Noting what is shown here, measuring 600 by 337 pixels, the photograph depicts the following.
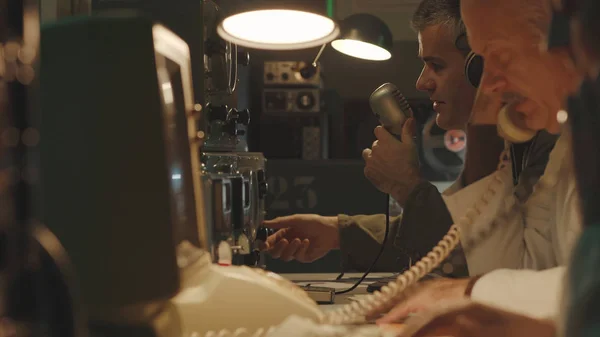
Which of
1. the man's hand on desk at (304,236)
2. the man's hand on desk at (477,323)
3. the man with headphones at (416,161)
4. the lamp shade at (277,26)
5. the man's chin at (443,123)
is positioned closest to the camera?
the man's hand on desk at (477,323)

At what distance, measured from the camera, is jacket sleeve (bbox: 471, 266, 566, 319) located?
0.33 m

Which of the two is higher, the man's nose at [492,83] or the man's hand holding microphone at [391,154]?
the man's nose at [492,83]

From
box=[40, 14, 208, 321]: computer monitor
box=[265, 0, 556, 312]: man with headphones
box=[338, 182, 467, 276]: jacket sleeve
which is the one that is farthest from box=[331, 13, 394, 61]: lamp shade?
box=[40, 14, 208, 321]: computer monitor

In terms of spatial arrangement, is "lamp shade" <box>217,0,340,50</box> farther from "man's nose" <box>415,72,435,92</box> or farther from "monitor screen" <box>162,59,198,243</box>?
"man's nose" <box>415,72,435,92</box>

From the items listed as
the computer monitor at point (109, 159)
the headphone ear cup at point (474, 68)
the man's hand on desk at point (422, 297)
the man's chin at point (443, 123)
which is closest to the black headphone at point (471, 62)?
the headphone ear cup at point (474, 68)

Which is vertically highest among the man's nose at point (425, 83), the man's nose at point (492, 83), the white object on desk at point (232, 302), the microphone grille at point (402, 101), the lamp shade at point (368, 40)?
the lamp shade at point (368, 40)

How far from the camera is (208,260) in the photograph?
432mm

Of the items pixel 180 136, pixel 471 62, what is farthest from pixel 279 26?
pixel 471 62

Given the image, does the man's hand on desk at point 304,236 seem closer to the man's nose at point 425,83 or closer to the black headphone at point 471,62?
the man's nose at point 425,83

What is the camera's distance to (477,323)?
31 cm

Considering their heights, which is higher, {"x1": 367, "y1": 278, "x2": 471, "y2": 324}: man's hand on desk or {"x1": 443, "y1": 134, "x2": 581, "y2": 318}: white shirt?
{"x1": 443, "y1": 134, "x2": 581, "y2": 318}: white shirt

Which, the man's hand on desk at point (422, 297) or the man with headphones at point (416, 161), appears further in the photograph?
the man with headphones at point (416, 161)

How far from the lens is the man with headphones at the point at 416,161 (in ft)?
1.81

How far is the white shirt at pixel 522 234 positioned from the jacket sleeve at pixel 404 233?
0.02 m
